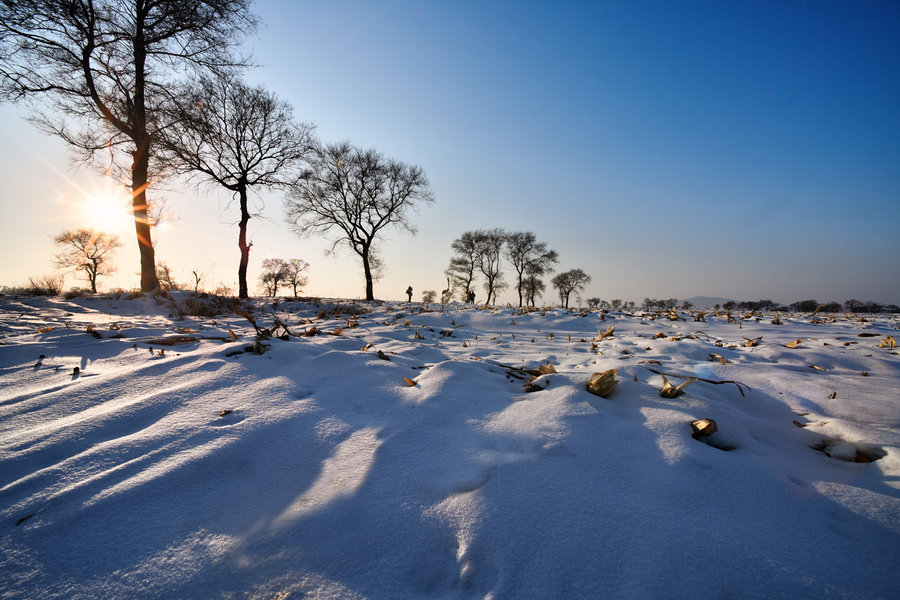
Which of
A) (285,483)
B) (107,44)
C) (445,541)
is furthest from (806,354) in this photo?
(107,44)

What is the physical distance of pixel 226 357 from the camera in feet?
6.93

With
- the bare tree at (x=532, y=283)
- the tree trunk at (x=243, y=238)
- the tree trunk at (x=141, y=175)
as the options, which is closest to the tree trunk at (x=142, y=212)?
the tree trunk at (x=141, y=175)

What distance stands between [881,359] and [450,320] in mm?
4814

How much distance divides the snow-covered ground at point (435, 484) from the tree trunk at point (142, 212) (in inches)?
337

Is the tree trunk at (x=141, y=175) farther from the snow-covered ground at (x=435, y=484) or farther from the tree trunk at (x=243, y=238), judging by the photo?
the snow-covered ground at (x=435, y=484)

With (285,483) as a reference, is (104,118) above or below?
above

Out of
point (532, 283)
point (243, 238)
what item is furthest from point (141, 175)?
point (532, 283)

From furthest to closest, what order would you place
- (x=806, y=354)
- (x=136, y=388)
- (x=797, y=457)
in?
(x=806, y=354) → (x=136, y=388) → (x=797, y=457)

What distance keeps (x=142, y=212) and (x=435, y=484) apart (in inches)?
455

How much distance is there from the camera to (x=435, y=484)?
3.37 feet

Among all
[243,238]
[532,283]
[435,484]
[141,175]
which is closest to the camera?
[435,484]

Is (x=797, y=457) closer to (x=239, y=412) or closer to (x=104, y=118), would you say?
(x=239, y=412)

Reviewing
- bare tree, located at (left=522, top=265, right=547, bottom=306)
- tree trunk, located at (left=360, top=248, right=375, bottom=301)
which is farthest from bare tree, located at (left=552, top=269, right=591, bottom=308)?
tree trunk, located at (left=360, top=248, right=375, bottom=301)

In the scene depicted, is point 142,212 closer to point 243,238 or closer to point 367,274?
point 243,238
